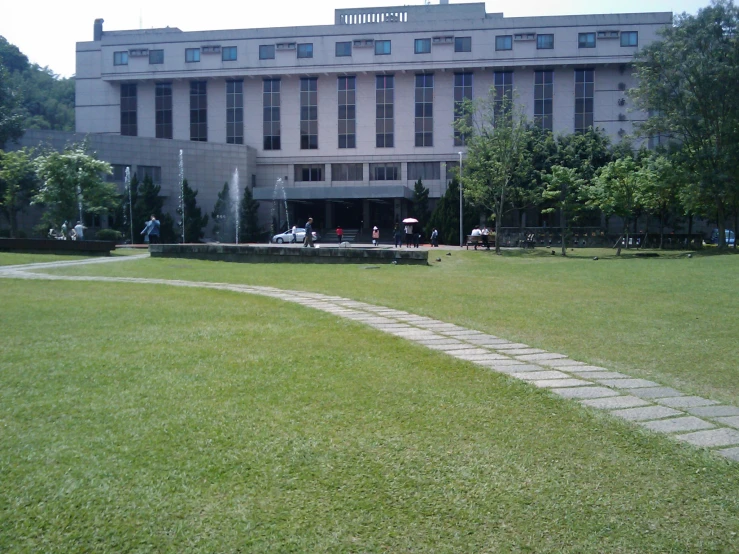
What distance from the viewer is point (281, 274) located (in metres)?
19.4

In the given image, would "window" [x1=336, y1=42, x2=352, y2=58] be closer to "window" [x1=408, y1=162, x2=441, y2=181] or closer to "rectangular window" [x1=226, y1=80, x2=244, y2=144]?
"rectangular window" [x1=226, y1=80, x2=244, y2=144]

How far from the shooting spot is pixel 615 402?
569cm

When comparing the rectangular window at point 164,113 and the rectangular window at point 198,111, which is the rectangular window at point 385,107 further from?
the rectangular window at point 164,113

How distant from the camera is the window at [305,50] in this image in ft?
210

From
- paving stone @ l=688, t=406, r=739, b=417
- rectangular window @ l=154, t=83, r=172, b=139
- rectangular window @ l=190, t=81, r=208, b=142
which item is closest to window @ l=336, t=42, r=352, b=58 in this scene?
rectangular window @ l=190, t=81, r=208, b=142

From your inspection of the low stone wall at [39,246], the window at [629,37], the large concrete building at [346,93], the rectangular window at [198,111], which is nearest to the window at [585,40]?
the large concrete building at [346,93]

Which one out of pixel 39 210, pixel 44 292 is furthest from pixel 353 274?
pixel 39 210

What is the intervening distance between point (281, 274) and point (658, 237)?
36.0m

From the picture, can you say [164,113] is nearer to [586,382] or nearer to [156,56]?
[156,56]

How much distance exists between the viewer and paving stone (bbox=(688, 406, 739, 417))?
17.7 ft

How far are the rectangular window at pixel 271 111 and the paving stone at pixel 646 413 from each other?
62799 millimetres

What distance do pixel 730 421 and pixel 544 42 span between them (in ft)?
203

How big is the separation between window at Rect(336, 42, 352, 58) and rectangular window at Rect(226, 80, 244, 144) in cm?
965

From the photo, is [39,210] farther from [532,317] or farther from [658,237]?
[532,317]
